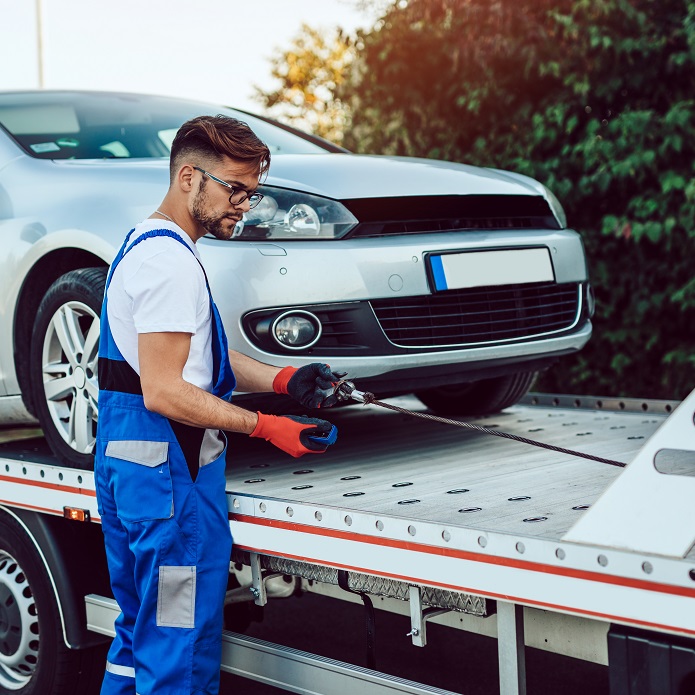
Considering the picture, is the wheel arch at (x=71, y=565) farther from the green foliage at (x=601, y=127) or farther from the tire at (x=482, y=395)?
the green foliage at (x=601, y=127)

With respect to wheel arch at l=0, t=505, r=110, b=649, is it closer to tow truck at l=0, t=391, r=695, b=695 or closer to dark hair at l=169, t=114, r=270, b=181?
tow truck at l=0, t=391, r=695, b=695

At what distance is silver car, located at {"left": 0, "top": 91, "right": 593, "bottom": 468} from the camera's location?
113 inches

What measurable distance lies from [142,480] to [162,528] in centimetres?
12

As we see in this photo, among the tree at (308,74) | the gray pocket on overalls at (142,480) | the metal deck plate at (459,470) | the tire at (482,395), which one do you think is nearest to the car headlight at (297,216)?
the metal deck plate at (459,470)

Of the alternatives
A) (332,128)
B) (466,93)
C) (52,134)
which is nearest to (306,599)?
(52,134)

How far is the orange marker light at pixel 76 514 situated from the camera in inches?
108

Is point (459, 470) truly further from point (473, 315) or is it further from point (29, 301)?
point (29, 301)

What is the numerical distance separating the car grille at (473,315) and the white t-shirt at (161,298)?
0.68 meters

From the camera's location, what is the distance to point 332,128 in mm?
18125

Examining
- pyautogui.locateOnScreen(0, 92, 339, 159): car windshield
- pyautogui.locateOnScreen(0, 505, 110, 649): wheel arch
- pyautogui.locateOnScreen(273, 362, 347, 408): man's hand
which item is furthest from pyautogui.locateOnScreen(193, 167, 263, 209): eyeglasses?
pyautogui.locateOnScreen(0, 92, 339, 159): car windshield

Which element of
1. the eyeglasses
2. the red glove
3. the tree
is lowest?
the red glove

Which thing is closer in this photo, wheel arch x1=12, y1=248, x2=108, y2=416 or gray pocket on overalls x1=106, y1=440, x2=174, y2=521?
gray pocket on overalls x1=106, y1=440, x2=174, y2=521

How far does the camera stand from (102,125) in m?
3.77

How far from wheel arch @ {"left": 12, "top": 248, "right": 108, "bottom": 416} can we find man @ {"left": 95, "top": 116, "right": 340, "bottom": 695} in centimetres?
92
